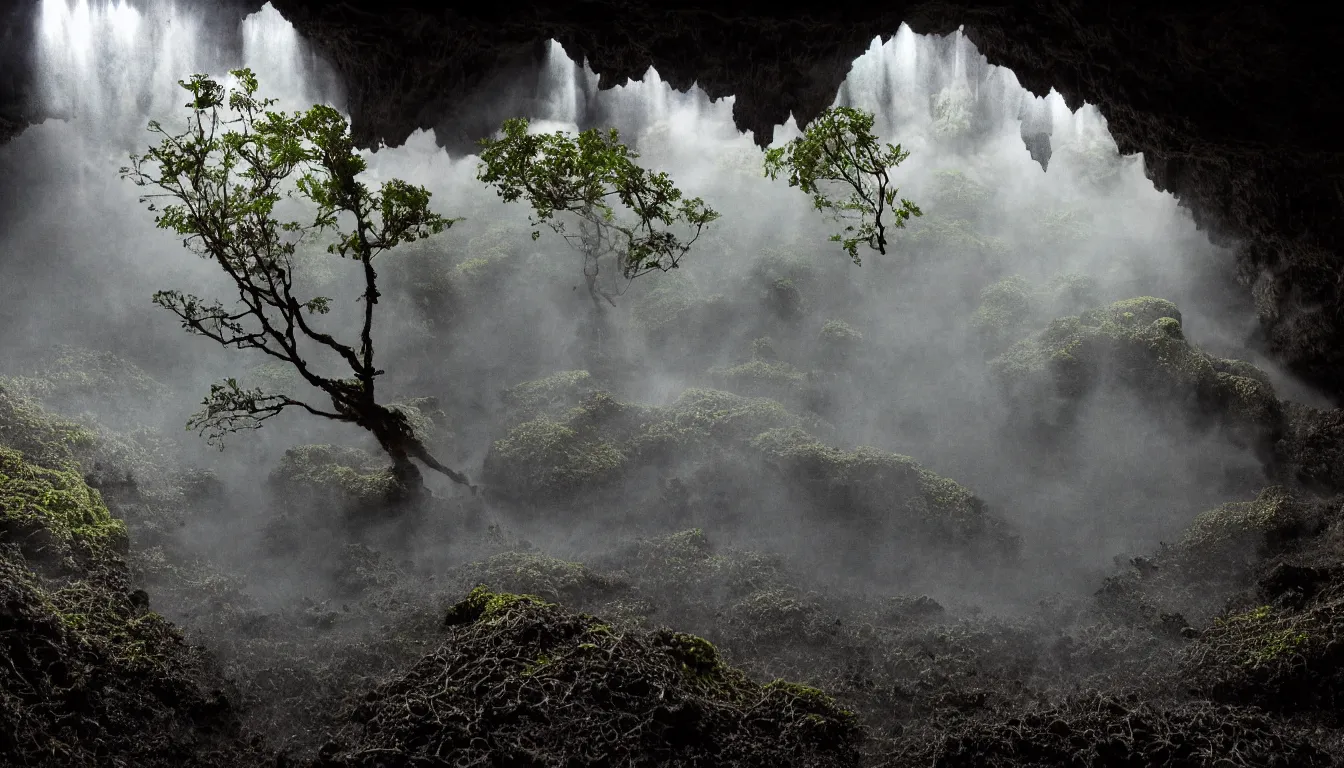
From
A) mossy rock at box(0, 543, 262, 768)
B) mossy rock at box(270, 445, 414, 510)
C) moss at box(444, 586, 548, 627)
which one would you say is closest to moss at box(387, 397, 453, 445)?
mossy rock at box(270, 445, 414, 510)

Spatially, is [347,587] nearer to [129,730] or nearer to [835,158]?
[129,730]

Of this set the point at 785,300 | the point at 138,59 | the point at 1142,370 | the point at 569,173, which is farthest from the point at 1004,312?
the point at 138,59

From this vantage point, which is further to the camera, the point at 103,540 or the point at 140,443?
the point at 140,443

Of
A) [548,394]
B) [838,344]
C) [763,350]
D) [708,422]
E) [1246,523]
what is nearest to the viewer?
[1246,523]

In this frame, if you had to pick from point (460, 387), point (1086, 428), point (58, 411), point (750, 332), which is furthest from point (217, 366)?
point (1086, 428)

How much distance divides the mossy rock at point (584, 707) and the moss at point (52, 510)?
5834mm

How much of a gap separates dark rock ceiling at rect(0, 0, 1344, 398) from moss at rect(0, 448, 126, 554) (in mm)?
9226

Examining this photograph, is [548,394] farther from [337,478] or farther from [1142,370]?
[1142,370]

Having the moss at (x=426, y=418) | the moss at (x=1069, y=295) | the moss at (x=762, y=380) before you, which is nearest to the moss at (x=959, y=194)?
the moss at (x=1069, y=295)

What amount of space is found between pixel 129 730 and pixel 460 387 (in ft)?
52.6

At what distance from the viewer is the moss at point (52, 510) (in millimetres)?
11984

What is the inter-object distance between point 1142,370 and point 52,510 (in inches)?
899

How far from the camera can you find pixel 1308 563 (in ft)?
45.3

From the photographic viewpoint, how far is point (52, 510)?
12.8m
